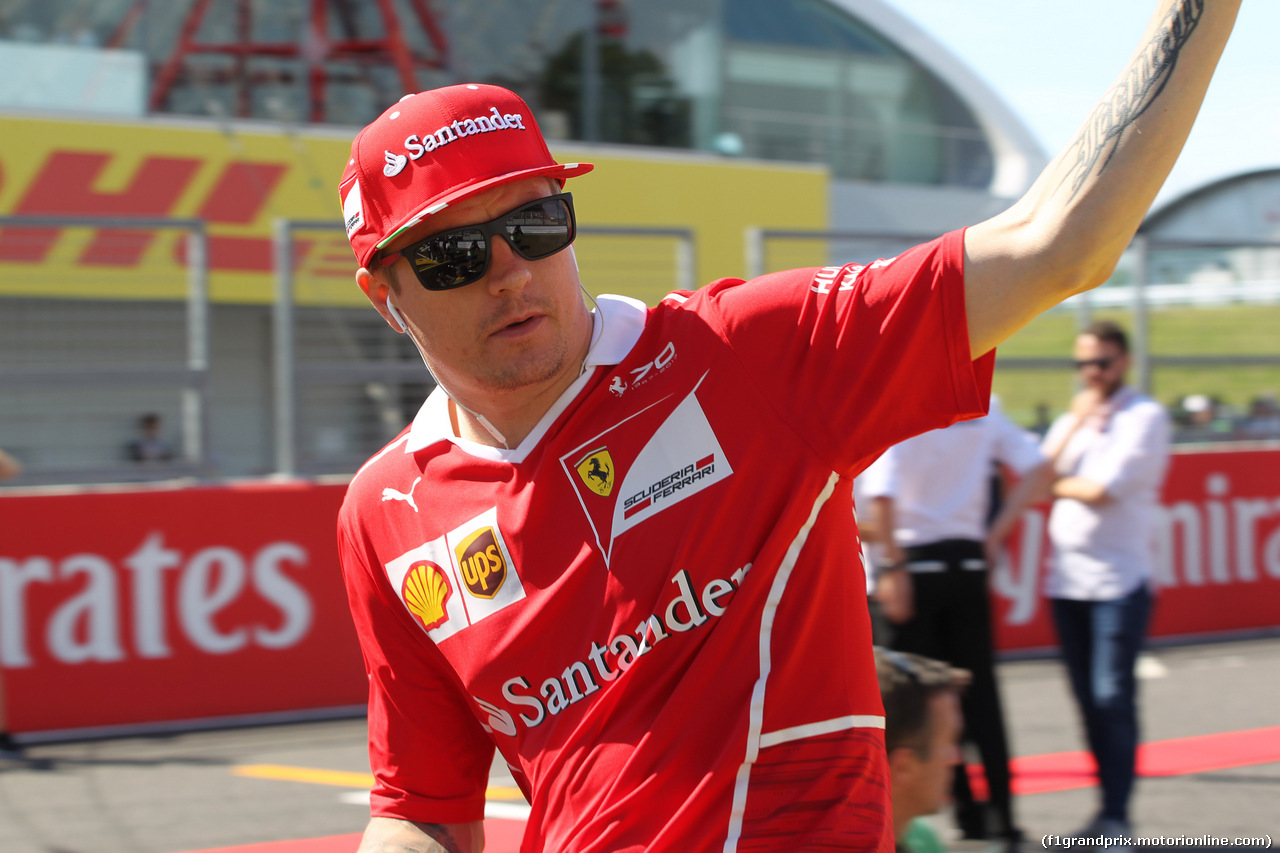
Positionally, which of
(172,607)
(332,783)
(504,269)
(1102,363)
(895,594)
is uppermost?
(504,269)

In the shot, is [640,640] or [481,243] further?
[481,243]

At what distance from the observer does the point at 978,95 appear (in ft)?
90.4

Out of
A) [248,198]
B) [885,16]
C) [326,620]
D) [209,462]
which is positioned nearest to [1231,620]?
[326,620]

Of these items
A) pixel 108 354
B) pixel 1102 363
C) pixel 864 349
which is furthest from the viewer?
pixel 108 354

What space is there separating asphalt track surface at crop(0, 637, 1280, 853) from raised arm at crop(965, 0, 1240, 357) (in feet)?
12.3

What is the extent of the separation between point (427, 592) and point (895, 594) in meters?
2.98

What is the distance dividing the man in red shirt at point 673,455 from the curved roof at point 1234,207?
31.5m

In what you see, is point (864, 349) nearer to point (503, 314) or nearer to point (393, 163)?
point (503, 314)

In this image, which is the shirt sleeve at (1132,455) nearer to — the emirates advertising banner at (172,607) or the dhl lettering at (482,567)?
the dhl lettering at (482,567)

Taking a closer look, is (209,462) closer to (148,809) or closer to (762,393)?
(148,809)

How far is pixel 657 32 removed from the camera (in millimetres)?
19188

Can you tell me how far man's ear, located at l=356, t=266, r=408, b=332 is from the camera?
2.09 m

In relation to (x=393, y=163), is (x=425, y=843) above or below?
below

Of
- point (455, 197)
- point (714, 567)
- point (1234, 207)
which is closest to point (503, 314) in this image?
point (455, 197)
